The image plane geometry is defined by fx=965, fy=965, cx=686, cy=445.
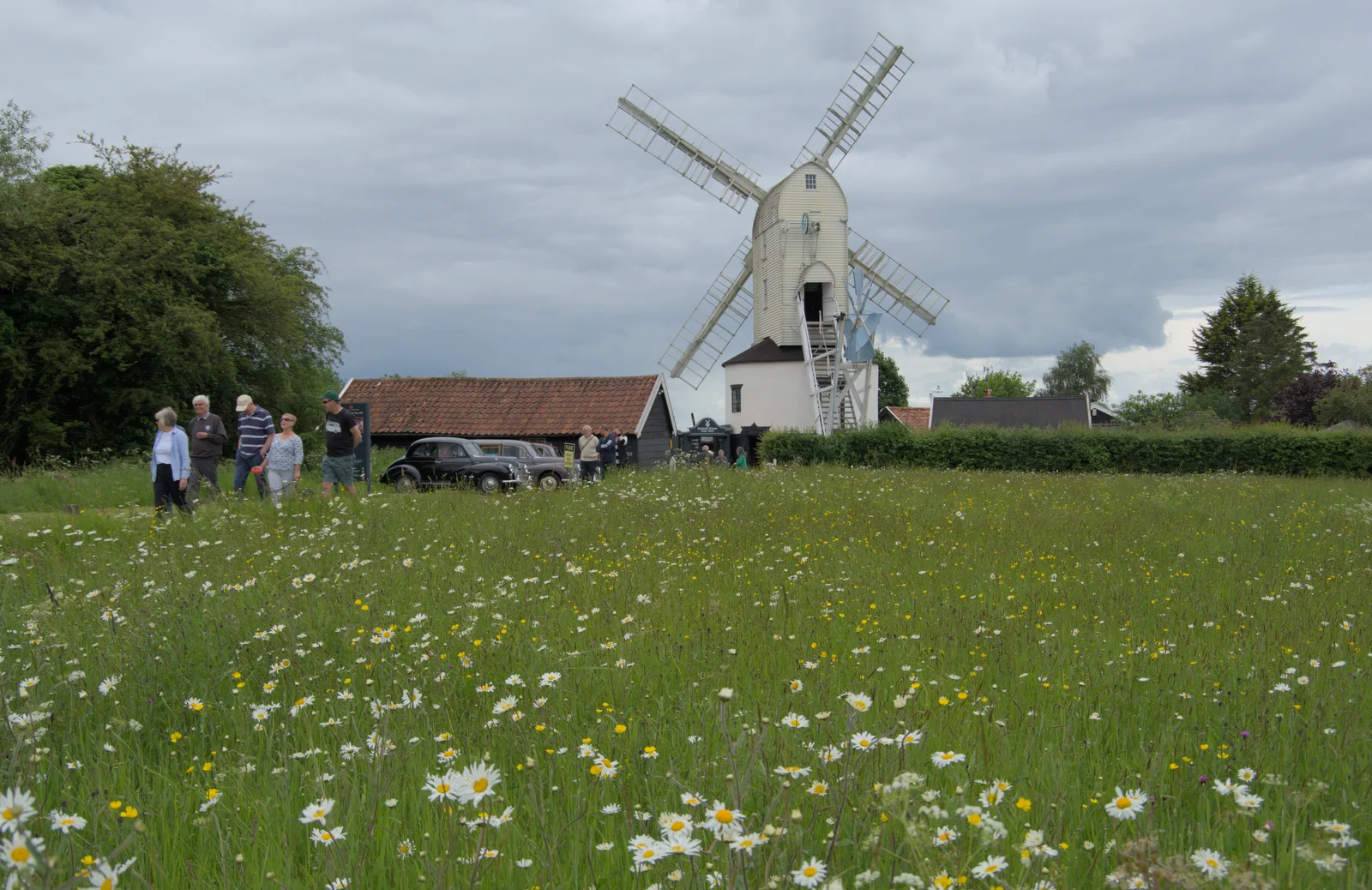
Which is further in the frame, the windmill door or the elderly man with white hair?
the windmill door

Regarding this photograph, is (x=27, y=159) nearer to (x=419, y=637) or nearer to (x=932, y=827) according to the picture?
(x=419, y=637)

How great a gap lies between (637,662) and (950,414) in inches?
1831

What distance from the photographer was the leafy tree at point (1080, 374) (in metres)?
83.1

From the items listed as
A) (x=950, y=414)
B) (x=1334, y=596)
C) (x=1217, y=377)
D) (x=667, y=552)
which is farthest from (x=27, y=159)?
(x=1217, y=377)

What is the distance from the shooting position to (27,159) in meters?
29.0

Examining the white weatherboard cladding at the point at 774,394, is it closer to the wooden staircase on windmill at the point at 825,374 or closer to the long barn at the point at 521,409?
the wooden staircase on windmill at the point at 825,374

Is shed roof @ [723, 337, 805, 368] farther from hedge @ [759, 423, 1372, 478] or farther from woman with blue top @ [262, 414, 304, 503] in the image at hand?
woman with blue top @ [262, 414, 304, 503]

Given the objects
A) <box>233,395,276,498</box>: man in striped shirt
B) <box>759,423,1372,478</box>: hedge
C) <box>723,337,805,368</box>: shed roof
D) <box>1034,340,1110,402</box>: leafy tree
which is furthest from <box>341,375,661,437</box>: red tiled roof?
<box>1034,340,1110,402</box>: leafy tree

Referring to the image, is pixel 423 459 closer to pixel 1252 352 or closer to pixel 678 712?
pixel 678 712

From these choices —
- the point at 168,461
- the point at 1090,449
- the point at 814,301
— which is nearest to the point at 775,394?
the point at 814,301

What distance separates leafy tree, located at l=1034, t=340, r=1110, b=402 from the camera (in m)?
83.1

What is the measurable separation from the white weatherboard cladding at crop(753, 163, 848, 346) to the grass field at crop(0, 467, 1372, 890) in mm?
29766

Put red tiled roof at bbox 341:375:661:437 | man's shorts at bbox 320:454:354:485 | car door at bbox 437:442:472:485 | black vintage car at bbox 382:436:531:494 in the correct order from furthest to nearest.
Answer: red tiled roof at bbox 341:375:661:437 < car door at bbox 437:442:472:485 < black vintage car at bbox 382:436:531:494 < man's shorts at bbox 320:454:354:485

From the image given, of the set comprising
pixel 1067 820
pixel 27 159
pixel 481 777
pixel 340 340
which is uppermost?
pixel 27 159
